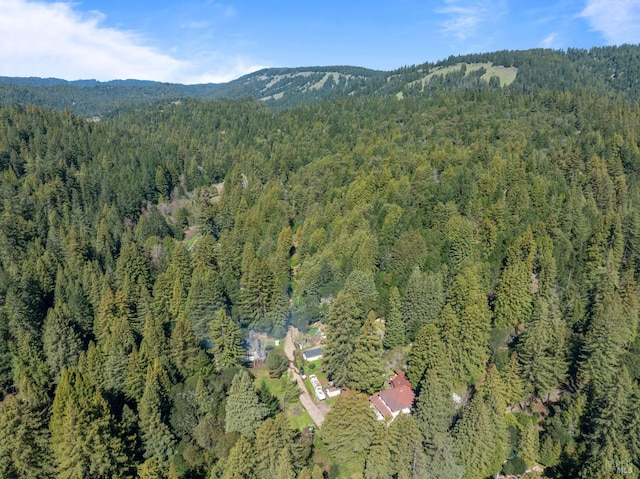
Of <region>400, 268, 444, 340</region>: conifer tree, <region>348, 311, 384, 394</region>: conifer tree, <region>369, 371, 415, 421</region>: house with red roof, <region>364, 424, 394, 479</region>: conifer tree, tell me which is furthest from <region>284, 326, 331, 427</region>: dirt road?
<region>400, 268, 444, 340</region>: conifer tree

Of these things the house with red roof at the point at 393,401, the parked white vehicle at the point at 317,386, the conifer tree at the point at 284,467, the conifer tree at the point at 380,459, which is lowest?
the parked white vehicle at the point at 317,386

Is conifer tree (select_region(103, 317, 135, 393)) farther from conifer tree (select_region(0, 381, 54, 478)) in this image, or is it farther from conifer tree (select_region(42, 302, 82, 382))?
conifer tree (select_region(0, 381, 54, 478))

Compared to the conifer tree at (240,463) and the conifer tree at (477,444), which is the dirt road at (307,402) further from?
the conifer tree at (477,444)

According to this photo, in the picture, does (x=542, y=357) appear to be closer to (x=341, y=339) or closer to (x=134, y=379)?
(x=341, y=339)

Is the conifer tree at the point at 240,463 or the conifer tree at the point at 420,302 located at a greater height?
the conifer tree at the point at 420,302

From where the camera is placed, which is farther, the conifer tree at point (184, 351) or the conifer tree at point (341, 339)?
the conifer tree at point (184, 351)

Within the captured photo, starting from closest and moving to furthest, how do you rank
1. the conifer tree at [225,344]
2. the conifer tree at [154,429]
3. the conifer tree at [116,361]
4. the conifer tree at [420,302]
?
1. the conifer tree at [154,429]
2. the conifer tree at [116,361]
3. the conifer tree at [225,344]
4. the conifer tree at [420,302]

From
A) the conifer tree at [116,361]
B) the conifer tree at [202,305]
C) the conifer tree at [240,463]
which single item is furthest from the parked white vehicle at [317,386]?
the conifer tree at [116,361]
